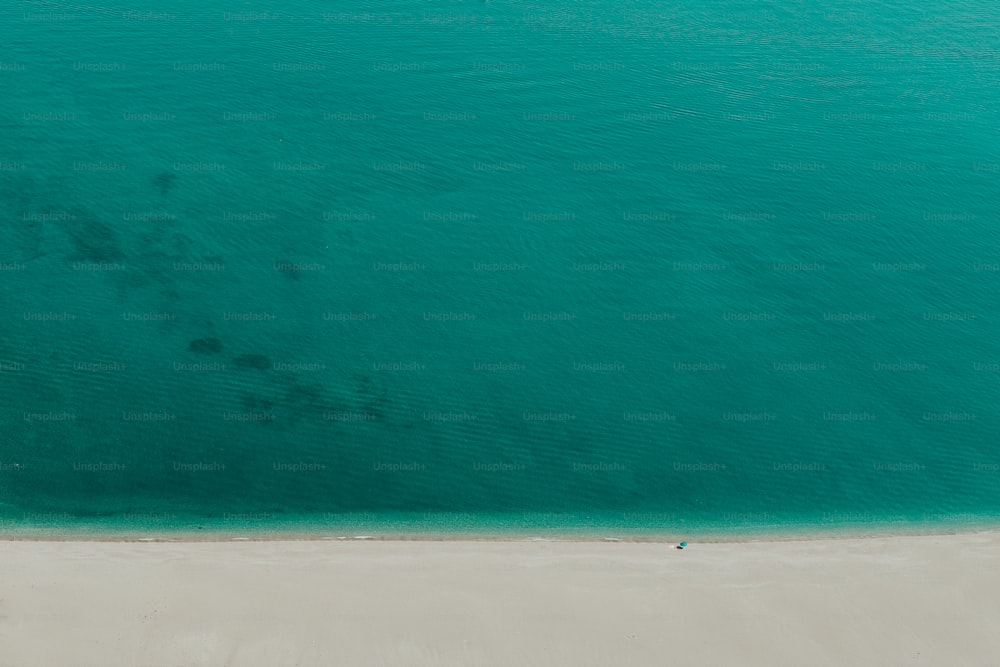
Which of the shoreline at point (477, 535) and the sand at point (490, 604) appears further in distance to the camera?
the shoreline at point (477, 535)

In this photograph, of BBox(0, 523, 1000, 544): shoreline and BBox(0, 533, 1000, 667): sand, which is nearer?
BBox(0, 533, 1000, 667): sand

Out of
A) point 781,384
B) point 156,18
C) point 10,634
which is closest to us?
point 10,634

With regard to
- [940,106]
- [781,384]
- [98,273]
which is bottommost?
[781,384]

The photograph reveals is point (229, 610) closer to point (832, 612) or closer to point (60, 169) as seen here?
point (832, 612)

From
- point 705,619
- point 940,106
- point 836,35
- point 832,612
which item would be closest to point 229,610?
point 705,619

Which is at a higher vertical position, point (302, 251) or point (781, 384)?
point (302, 251)

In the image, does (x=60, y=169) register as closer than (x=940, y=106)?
Yes
